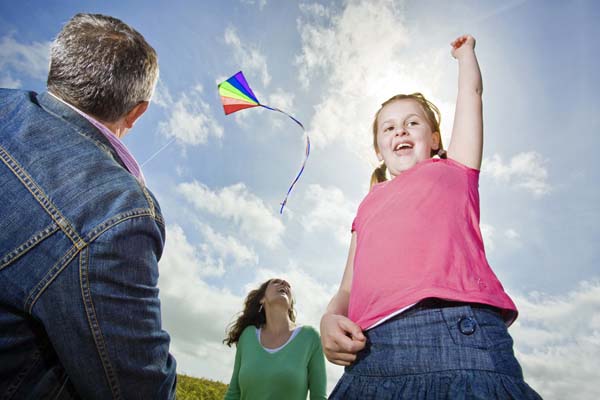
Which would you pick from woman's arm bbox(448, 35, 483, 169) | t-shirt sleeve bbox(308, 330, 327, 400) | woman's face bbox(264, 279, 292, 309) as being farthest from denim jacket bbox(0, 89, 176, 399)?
woman's face bbox(264, 279, 292, 309)

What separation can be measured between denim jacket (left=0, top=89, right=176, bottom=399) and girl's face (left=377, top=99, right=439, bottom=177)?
1.17 meters

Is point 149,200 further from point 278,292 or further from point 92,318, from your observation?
point 278,292

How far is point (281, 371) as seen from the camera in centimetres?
389

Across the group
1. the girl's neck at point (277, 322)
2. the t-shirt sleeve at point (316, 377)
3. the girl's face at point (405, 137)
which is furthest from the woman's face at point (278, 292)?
the girl's face at point (405, 137)

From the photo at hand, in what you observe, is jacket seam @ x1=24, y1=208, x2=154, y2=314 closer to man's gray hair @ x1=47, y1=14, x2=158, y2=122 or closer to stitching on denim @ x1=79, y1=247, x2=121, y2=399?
stitching on denim @ x1=79, y1=247, x2=121, y2=399

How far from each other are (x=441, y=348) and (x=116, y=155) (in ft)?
4.52

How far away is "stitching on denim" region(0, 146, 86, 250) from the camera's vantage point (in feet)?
4.08

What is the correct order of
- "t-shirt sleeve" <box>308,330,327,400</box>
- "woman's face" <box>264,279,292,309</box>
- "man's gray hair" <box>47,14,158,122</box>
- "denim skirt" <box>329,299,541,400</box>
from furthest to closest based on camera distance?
"woman's face" <box>264,279,292,309</box> → "t-shirt sleeve" <box>308,330,327,400</box> → "man's gray hair" <box>47,14,158,122</box> → "denim skirt" <box>329,299,541,400</box>

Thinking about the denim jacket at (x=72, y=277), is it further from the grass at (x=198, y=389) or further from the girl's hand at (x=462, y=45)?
the grass at (x=198, y=389)

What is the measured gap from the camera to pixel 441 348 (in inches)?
48.5

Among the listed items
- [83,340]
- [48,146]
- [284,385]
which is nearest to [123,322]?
[83,340]

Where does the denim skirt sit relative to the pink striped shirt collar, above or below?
below

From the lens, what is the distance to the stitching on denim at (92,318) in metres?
1.20

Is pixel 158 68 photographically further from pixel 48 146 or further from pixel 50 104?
pixel 48 146
